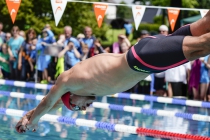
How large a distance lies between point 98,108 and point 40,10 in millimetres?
15735

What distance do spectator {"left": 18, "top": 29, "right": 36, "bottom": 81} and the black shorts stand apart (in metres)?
9.64

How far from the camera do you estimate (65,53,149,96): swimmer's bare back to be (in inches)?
181

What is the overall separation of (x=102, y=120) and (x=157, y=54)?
15.8 feet

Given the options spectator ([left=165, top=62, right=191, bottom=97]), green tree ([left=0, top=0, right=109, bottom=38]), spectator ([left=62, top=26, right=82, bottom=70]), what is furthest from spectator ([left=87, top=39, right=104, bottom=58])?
green tree ([left=0, top=0, right=109, bottom=38])

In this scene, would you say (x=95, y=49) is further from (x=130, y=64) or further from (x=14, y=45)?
(x=130, y=64)

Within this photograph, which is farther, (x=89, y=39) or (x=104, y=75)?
(x=89, y=39)

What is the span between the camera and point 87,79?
15.8 feet

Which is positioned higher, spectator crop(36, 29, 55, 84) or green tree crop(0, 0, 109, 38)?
green tree crop(0, 0, 109, 38)

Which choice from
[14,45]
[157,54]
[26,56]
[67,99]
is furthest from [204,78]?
[157,54]

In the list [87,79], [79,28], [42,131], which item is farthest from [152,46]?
[79,28]

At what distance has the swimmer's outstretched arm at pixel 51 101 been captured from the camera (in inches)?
201

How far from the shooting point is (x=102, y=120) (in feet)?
29.6

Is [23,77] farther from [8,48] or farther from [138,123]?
[138,123]

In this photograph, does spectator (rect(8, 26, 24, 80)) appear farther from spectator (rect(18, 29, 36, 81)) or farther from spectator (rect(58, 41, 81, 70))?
spectator (rect(58, 41, 81, 70))
